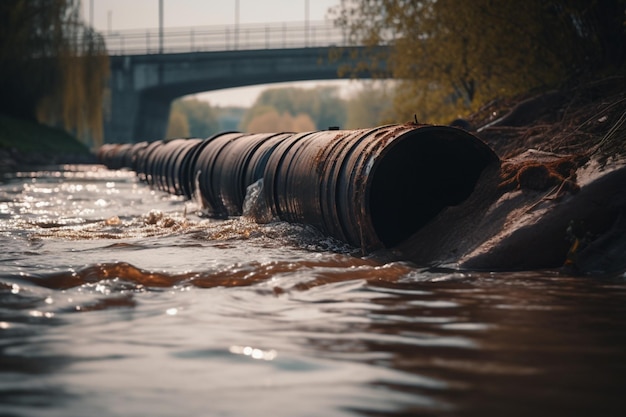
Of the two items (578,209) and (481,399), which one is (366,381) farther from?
(578,209)

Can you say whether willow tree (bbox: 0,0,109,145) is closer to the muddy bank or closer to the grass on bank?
the grass on bank

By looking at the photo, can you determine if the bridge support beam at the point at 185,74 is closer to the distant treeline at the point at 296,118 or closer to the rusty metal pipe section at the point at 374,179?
the distant treeline at the point at 296,118

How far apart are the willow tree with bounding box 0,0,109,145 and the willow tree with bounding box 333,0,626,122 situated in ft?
56.0

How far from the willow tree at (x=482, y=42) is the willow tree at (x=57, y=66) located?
56.0 ft

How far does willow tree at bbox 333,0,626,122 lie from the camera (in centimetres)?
1364

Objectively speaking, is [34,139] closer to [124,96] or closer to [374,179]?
[124,96]

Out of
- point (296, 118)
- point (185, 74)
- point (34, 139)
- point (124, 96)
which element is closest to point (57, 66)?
point (34, 139)

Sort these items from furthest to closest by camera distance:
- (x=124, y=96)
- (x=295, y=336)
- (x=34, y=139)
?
(x=124, y=96)
(x=34, y=139)
(x=295, y=336)

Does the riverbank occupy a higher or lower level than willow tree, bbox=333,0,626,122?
lower

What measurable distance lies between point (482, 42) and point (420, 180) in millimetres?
9516

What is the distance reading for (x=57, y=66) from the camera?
128ft

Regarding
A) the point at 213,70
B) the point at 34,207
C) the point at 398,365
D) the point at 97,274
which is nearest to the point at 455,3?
the point at 34,207

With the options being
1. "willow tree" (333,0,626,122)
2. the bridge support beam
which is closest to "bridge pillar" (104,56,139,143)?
the bridge support beam

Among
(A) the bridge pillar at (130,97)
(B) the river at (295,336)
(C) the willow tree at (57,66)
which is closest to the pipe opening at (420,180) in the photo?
(B) the river at (295,336)
